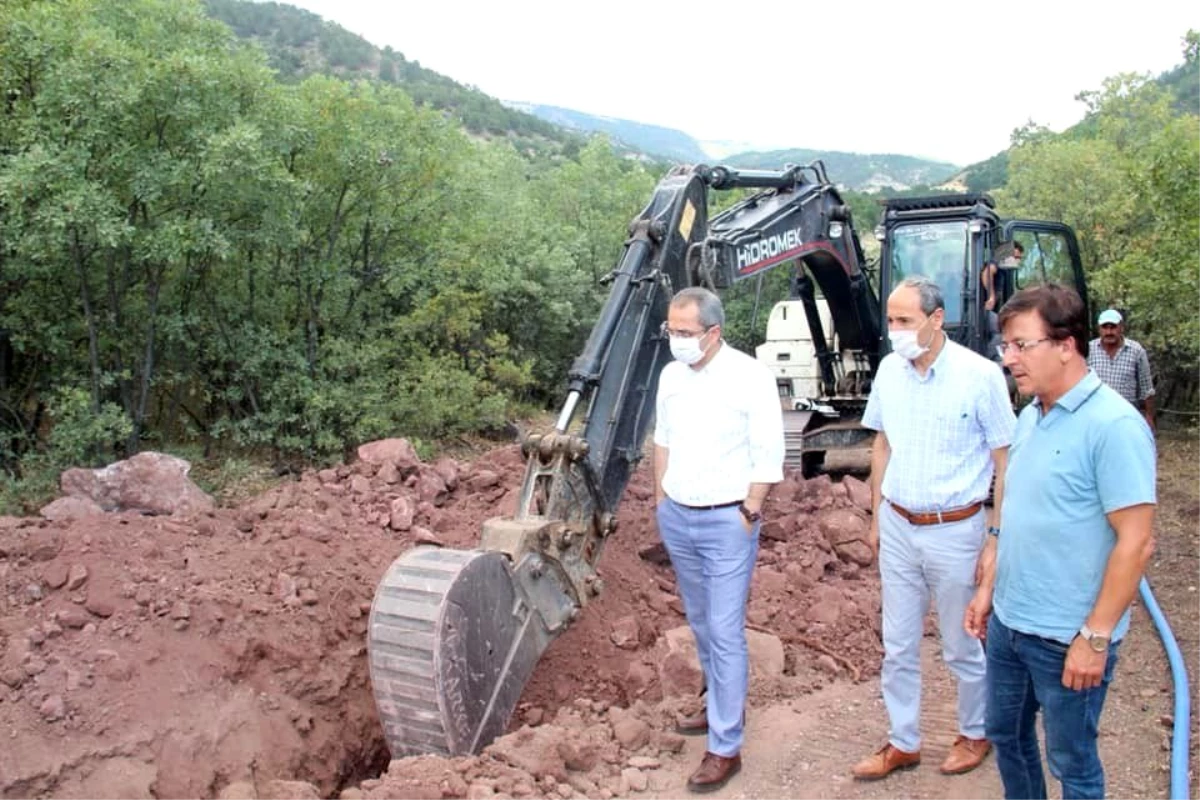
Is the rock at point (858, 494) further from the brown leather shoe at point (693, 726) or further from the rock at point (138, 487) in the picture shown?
the rock at point (138, 487)

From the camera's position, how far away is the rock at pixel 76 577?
16.6 ft

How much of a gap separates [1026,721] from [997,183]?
51911 mm

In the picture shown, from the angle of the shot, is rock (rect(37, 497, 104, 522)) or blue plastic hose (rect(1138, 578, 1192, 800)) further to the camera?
rock (rect(37, 497, 104, 522))

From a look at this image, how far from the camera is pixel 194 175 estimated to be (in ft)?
31.0

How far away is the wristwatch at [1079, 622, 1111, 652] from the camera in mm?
2619

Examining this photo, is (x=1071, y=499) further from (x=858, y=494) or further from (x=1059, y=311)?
(x=858, y=494)

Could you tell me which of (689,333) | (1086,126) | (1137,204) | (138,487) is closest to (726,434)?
(689,333)

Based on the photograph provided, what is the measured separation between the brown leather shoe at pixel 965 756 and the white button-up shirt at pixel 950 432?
109cm

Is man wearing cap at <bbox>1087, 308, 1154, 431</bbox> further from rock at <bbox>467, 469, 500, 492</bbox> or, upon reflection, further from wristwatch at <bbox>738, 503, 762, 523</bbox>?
wristwatch at <bbox>738, 503, 762, 523</bbox>

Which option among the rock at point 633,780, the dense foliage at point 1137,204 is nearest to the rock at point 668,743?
the rock at point 633,780

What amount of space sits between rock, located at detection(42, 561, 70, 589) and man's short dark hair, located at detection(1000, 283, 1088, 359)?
484 centimetres

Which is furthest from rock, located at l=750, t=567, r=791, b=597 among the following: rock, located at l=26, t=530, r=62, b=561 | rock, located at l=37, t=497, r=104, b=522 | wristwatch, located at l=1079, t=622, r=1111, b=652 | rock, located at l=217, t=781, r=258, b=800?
rock, located at l=37, t=497, r=104, b=522

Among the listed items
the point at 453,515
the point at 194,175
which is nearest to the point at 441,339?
the point at 194,175

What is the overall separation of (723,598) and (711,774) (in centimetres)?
73
